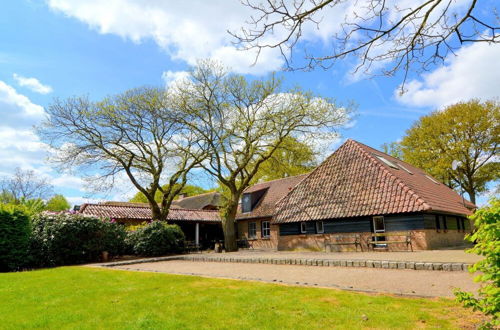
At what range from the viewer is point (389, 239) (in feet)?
62.5

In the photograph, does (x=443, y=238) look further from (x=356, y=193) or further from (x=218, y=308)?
(x=218, y=308)

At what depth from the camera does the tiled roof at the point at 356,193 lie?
1916 centimetres

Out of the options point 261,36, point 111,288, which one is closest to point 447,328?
point 261,36

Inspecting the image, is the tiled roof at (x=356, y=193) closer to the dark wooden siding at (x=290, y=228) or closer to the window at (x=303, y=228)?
the dark wooden siding at (x=290, y=228)

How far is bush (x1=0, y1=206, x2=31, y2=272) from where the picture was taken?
16422 mm

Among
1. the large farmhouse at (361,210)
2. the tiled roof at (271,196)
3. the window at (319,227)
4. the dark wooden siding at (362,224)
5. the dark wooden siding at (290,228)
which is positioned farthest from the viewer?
the tiled roof at (271,196)

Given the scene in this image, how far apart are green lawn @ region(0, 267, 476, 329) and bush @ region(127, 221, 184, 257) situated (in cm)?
1313

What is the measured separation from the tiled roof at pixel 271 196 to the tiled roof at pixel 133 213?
4.32 m

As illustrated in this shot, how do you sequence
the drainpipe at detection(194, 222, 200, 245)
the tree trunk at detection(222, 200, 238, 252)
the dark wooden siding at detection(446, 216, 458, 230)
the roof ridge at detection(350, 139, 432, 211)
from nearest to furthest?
1. the roof ridge at detection(350, 139, 432, 211)
2. the dark wooden siding at detection(446, 216, 458, 230)
3. the tree trunk at detection(222, 200, 238, 252)
4. the drainpipe at detection(194, 222, 200, 245)

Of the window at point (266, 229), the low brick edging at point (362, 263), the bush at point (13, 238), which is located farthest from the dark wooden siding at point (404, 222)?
the bush at point (13, 238)

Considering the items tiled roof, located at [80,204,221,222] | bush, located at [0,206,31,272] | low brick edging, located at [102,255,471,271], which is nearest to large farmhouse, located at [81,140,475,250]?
tiled roof, located at [80,204,221,222]

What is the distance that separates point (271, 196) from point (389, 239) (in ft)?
49.4

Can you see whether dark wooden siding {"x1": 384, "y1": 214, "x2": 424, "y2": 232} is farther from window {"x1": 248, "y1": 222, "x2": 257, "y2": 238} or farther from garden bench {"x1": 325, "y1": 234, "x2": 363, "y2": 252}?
window {"x1": 248, "y1": 222, "x2": 257, "y2": 238}

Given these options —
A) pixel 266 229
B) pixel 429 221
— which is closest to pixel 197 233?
pixel 266 229
